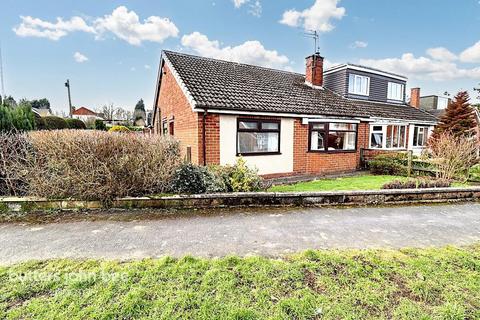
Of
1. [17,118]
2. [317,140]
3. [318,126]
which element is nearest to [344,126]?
[318,126]

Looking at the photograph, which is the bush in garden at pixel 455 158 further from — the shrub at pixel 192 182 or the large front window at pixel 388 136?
the shrub at pixel 192 182

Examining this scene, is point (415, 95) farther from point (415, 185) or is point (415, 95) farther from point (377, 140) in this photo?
point (415, 185)

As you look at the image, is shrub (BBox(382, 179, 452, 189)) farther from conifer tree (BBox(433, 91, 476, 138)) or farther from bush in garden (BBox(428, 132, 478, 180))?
conifer tree (BBox(433, 91, 476, 138))

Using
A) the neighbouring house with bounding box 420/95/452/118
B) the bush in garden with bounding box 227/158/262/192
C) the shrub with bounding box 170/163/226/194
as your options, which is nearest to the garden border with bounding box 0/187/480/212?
the shrub with bounding box 170/163/226/194

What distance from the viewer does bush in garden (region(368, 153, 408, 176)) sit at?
37.2 ft

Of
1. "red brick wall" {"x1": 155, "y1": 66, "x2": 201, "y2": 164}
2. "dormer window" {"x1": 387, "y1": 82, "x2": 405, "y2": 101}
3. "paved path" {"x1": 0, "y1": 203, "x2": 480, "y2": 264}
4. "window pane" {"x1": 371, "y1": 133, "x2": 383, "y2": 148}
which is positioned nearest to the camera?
"paved path" {"x1": 0, "y1": 203, "x2": 480, "y2": 264}

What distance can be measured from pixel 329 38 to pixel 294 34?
7.36ft

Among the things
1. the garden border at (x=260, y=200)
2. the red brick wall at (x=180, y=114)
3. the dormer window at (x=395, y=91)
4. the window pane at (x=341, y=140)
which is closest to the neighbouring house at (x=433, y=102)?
the dormer window at (x=395, y=91)

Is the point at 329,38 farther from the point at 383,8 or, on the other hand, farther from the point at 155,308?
the point at 155,308

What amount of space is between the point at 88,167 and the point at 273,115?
699 cm

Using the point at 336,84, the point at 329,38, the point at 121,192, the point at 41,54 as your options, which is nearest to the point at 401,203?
the point at 121,192

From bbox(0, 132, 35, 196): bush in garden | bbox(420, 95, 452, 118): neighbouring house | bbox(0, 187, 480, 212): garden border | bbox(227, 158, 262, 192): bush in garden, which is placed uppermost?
bbox(420, 95, 452, 118): neighbouring house

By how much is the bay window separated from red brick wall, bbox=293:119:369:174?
7.74 meters

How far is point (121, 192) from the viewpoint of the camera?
539cm
